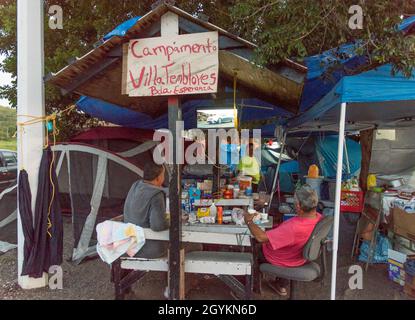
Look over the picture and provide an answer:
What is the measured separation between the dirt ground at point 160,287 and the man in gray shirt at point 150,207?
2.62 feet

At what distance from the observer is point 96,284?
4125mm

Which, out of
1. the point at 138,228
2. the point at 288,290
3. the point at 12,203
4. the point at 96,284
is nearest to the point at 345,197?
the point at 288,290

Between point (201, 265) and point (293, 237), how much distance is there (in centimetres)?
103

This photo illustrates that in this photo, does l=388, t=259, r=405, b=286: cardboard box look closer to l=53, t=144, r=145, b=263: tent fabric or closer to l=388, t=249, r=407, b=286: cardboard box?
l=388, t=249, r=407, b=286: cardboard box

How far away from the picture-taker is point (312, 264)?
3.27m

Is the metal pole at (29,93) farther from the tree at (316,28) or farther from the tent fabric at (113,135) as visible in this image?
the tent fabric at (113,135)

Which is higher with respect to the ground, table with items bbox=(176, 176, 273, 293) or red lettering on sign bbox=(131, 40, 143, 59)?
red lettering on sign bbox=(131, 40, 143, 59)

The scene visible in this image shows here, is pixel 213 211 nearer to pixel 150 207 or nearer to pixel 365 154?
pixel 150 207

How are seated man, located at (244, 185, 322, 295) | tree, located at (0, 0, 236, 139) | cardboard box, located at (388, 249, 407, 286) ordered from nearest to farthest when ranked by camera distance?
seated man, located at (244, 185, 322, 295)
cardboard box, located at (388, 249, 407, 286)
tree, located at (0, 0, 236, 139)

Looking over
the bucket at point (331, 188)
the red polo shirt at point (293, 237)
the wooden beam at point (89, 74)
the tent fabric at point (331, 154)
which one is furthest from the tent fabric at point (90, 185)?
the tent fabric at point (331, 154)

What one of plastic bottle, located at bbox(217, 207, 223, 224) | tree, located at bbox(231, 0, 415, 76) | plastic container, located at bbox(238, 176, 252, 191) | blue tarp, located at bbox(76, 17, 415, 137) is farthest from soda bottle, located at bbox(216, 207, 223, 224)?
blue tarp, located at bbox(76, 17, 415, 137)

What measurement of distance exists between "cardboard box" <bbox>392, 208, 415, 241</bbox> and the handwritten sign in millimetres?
2921

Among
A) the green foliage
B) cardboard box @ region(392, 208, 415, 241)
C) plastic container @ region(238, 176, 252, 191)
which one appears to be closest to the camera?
cardboard box @ region(392, 208, 415, 241)

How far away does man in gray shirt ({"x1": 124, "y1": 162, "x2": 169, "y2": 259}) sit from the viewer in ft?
10.7
